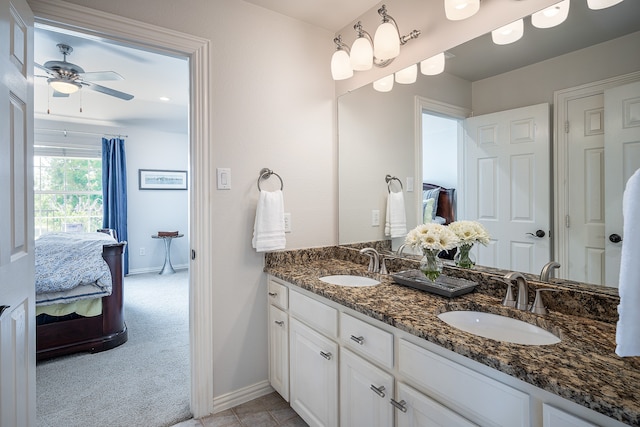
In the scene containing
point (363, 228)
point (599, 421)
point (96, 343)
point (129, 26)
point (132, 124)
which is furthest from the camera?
point (132, 124)

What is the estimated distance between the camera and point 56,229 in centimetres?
477

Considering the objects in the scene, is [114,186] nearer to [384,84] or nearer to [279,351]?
[279,351]

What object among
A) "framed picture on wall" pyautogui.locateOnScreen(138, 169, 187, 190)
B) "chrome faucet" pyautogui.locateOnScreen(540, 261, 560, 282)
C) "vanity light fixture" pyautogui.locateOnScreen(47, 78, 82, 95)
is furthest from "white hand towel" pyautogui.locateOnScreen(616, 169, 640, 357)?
"framed picture on wall" pyautogui.locateOnScreen(138, 169, 187, 190)

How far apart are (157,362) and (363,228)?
182 cm

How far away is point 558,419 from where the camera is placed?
2.32 ft

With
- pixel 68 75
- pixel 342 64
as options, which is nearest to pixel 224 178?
pixel 342 64

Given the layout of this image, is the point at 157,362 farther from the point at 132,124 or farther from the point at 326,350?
the point at 132,124

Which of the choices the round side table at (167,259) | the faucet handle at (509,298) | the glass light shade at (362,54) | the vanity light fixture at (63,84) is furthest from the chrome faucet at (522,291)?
the round side table at (167,259)

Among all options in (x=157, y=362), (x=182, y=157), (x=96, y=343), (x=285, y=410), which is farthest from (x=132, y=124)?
(x=285, y=410)

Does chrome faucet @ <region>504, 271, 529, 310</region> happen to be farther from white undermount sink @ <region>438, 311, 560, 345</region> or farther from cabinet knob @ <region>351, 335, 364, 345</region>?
cabinet knob @ <region>351, 335, 364, 345</region>

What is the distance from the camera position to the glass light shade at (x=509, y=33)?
1.31 m

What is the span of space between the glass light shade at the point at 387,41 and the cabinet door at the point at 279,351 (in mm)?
1534

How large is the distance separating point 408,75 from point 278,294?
4.72ft

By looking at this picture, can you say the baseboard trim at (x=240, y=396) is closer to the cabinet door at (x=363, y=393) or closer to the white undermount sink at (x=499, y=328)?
the cabinet door at (x=363, y=393)
